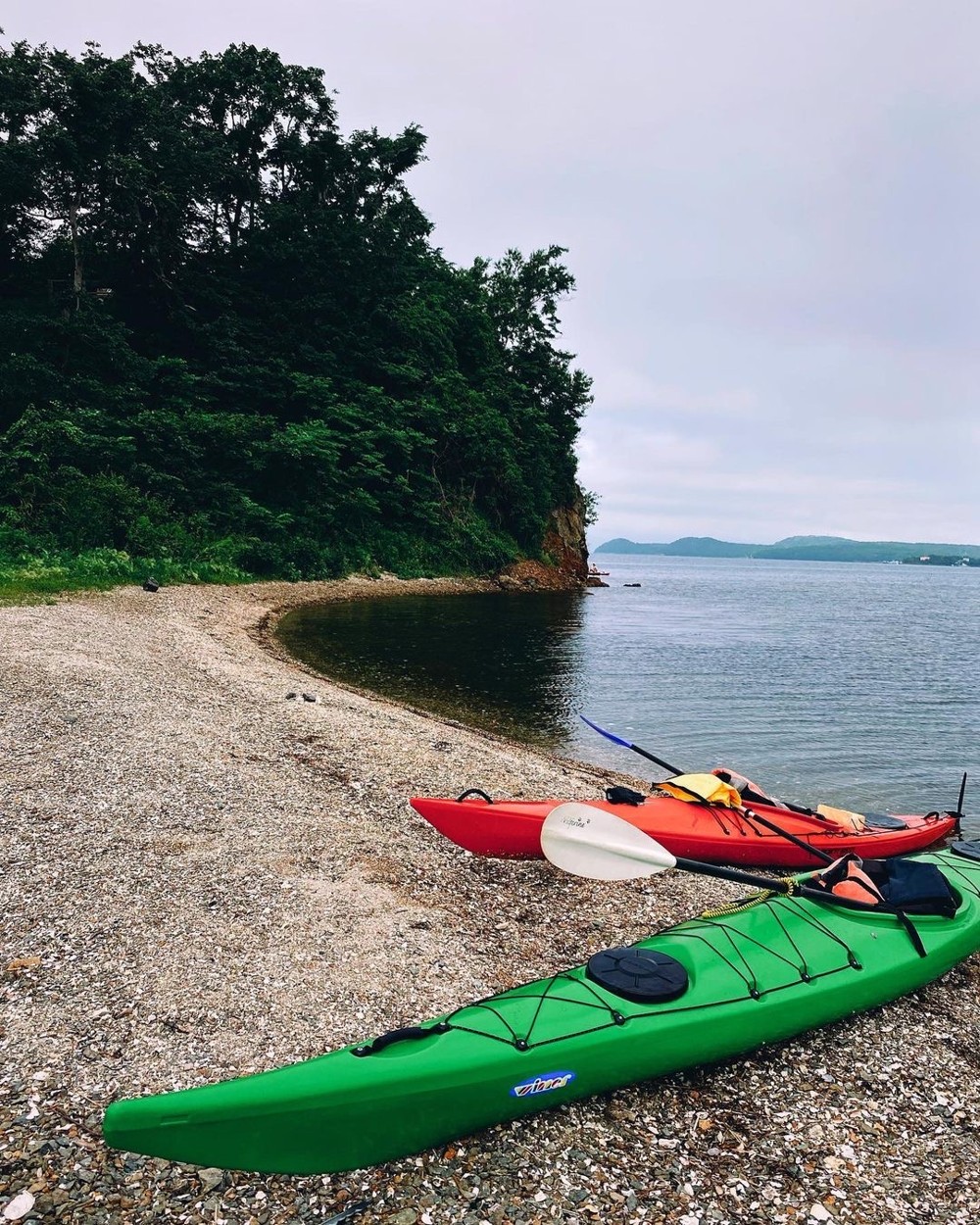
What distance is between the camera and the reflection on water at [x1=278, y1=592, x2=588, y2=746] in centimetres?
1367

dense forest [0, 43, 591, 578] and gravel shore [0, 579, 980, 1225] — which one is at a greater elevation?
dense forest [0, 43, 591, 578]

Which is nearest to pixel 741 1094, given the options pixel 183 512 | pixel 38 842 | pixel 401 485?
pixel 38 842

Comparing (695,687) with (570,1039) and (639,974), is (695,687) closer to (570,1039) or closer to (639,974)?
(639,974)

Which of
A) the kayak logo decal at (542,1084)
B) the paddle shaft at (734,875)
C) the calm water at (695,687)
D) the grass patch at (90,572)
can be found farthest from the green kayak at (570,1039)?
the grass patch at (90,572)

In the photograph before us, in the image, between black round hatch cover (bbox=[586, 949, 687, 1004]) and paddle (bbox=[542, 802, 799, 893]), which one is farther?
paddle (bbox=[542, 802, 799, 893])

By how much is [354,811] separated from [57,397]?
24286 mm

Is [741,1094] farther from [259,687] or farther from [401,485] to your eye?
[401,485]

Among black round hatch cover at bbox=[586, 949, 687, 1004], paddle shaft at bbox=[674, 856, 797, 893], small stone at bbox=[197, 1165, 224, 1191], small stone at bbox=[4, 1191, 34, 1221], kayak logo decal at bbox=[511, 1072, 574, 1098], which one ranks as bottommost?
small stone at bbox=[197, 1165, 224, 1191]

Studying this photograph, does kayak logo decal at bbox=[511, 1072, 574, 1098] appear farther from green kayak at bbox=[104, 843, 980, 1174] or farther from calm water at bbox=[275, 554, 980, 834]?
calm water at bbox=[275, 554, 980, 834]

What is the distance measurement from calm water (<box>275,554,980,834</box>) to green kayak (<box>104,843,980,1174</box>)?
4.50 metres

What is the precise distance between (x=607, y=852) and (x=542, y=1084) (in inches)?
67.1

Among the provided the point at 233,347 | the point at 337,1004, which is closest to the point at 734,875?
the point at 337,1004

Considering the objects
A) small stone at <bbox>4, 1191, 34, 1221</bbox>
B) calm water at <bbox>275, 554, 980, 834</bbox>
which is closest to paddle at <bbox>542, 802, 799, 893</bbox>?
small stone at <bbox>4, 1191, 34, 1221</bbox>

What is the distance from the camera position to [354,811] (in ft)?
23.0
